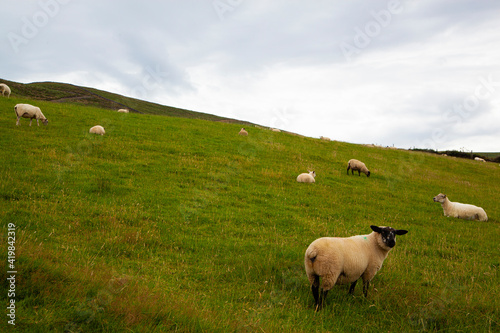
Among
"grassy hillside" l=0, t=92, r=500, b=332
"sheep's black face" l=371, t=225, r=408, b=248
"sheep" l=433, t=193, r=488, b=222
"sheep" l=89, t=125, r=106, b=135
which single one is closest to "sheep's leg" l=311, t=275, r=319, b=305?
"grassy hillside" l=0, t=92, r=500, b=332

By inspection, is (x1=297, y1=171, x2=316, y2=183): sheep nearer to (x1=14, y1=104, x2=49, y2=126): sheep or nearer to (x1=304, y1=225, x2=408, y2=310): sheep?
(x1=304, y1=225, x2=408, y2=310): sheep

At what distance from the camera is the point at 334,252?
6020 mm

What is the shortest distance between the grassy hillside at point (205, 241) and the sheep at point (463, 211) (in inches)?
34.3

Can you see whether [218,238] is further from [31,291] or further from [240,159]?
[240,159]

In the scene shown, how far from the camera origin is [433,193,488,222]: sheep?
16.5 m

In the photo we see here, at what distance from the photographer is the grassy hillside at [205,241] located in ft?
14.1

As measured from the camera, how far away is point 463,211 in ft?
55.0

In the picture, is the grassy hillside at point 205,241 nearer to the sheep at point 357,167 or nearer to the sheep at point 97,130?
the sheep at point 97,130

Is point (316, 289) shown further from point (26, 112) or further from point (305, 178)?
point (26, 112)

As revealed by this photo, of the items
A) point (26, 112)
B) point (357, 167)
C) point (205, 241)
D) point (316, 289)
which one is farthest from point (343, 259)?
point (26, 112)

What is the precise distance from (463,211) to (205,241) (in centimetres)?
1527

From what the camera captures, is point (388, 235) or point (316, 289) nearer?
point (316, 289)

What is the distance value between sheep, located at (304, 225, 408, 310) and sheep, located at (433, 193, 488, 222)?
12.7 metres

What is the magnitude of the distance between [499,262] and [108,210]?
13.0 meters
